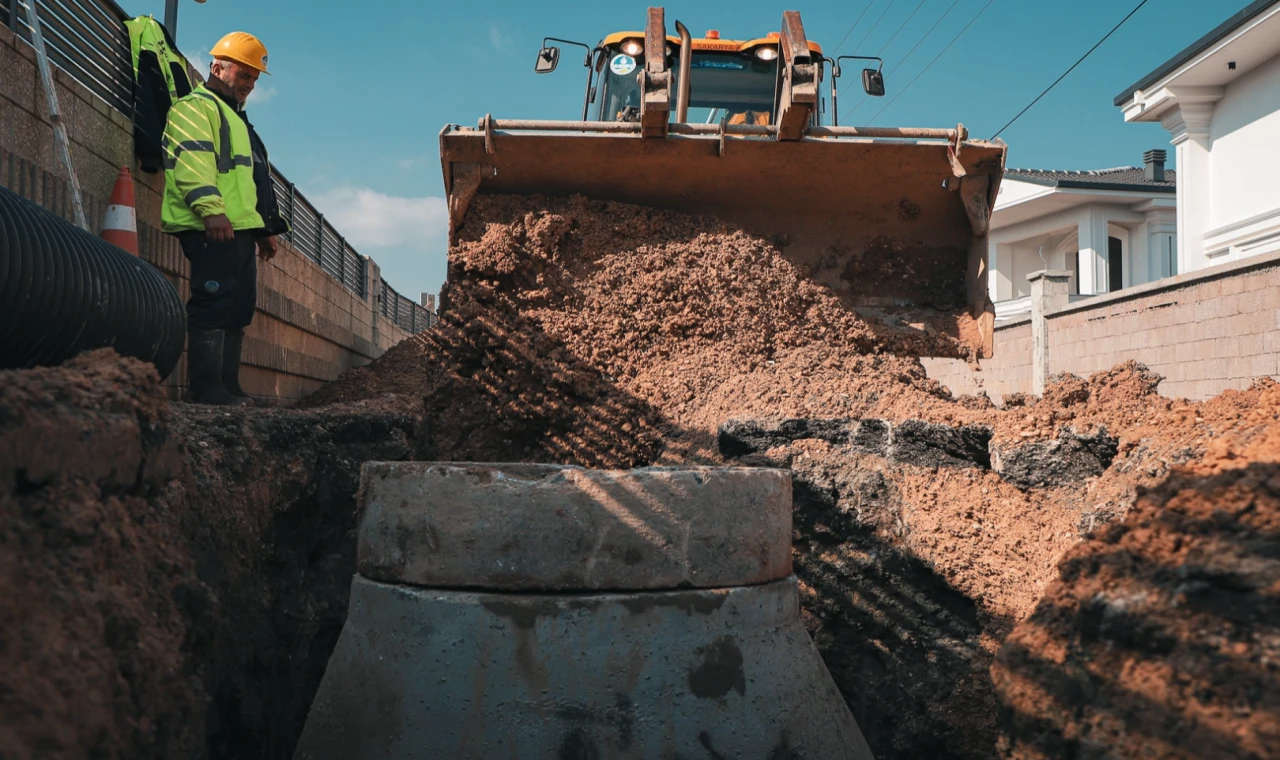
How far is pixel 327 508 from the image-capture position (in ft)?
12.6

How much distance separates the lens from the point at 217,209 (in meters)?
4.48

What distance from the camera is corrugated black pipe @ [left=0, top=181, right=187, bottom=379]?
2.51m

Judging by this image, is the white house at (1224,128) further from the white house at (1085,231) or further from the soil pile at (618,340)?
the soil pile at (618,340)

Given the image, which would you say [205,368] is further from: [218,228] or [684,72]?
[684,72]

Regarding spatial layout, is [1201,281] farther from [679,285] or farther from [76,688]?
[76,688]

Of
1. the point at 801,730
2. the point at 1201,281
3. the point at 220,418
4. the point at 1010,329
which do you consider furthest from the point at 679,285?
the point at 1010,329

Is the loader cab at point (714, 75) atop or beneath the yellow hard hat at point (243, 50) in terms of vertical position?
atop

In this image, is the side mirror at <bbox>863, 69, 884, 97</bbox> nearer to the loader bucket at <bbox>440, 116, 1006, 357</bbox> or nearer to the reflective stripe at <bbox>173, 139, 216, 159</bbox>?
the loader bucket at <bbox>440, 116, 1006, 357</bbox>

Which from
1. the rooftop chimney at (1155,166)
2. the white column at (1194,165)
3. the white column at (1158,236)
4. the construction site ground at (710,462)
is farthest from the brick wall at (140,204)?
the rooftop chimney at (1155,166)

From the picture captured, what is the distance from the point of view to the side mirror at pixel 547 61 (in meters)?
6.92

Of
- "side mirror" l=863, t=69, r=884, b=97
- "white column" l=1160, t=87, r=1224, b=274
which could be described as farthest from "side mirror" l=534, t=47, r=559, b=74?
"white column" l=1160, t=87, r=1224, b=274

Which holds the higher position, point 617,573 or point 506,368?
point 506,368

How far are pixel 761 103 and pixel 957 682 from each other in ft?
15.8

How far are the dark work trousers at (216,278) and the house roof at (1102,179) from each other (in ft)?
53.2
